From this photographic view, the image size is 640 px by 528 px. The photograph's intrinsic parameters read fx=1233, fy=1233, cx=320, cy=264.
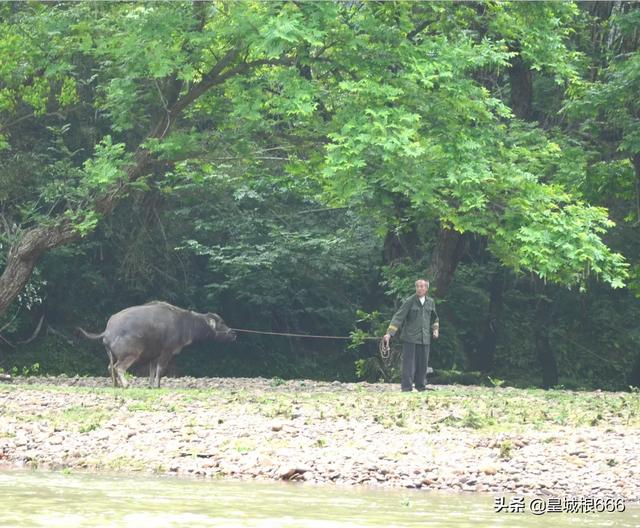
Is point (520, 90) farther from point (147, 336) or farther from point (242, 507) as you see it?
point (242, 507)

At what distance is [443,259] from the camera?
2592 centimetres

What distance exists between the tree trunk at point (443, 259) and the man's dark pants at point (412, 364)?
6.20 metres

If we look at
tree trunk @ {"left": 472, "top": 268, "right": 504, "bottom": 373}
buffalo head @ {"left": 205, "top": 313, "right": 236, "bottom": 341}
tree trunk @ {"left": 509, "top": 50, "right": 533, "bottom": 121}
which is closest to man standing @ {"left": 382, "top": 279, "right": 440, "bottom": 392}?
buffalo head @ {"left": 205, "top": 313, "right": 236, "bottom": 341}

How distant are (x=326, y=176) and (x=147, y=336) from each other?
4.60 meters

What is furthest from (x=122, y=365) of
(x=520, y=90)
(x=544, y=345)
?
(x=544, y=345)

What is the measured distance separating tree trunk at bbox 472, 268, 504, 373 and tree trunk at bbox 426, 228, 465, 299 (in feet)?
A: 17.7

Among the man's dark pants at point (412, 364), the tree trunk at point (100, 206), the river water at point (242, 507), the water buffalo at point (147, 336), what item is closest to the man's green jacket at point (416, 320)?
the man's dark pants at point (412, 364)

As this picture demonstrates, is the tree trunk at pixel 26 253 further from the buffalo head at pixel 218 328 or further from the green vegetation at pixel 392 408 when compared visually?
the green vegetation at pixel 392 408

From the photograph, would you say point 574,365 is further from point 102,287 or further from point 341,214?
point 102,287

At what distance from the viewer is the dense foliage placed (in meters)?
19.0

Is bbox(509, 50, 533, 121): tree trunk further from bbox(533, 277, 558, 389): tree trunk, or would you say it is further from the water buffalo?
the water buffalo

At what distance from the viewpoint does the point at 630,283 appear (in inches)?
961

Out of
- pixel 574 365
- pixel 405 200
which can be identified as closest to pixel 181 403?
pixel 405 200

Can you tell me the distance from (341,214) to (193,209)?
12.8 ft
